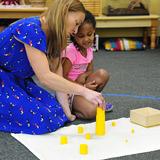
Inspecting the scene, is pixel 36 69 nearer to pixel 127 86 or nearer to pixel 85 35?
pixel 85 35

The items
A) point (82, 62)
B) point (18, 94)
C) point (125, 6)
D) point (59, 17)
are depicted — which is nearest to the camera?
point (59, 17)

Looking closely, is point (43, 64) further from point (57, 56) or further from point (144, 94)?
point (144, 94)

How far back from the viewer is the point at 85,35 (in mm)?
1650

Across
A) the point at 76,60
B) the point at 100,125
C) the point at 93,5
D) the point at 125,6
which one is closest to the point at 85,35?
the point at 76,60

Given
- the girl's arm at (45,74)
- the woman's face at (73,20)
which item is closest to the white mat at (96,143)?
the girl's arm at (45,74)

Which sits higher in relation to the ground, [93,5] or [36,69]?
[36,69]

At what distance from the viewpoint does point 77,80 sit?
5.78 feet

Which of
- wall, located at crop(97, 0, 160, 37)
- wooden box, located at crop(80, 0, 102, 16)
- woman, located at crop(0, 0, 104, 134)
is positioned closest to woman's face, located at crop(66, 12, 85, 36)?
woman, located at crop(0, 0, 104, 134)

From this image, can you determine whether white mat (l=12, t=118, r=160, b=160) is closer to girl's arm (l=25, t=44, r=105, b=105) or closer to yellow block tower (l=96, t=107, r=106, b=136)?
yellow block tower (l=96, t=107, r=106, b=136)

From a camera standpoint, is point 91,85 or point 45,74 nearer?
point 45,74

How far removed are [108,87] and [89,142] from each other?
911 millimetres

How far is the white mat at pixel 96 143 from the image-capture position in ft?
Answer: 4.11

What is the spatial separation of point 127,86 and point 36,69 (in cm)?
101

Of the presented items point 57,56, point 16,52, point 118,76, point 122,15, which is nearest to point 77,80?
point 57,56
